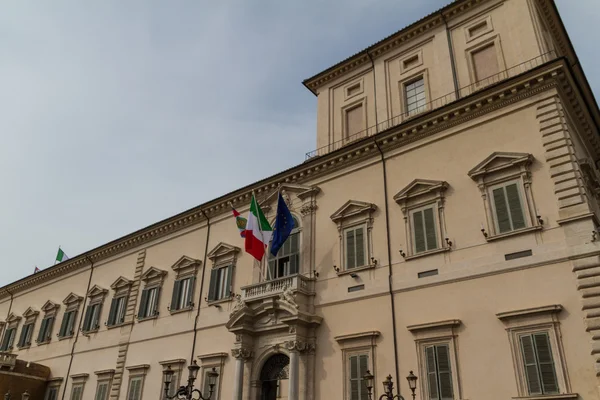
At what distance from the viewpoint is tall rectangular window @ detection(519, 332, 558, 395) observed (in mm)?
12852

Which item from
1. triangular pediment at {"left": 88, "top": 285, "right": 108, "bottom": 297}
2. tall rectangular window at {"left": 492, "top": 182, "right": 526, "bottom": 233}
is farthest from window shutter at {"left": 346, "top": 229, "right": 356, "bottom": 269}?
triangular pediment at {"left": 88, "top": 285, "right": 108, "bottom": 297}

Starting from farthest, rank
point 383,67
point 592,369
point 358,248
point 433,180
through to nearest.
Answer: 1. point 383,67
2. point 358,248
3. point 433,180
4. point 592,369

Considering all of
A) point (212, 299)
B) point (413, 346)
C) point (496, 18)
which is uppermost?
point (496, 18)

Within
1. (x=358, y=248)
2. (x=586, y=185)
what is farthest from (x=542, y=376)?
(x=358, y=248)

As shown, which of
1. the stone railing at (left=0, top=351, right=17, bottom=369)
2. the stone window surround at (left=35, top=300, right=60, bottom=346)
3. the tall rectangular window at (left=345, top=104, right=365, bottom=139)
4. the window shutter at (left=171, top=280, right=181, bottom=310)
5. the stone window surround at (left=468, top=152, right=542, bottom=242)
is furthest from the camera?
the stone window surround at (left=35, top=300, right=60, bottom=346)

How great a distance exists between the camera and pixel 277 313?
62.7ft

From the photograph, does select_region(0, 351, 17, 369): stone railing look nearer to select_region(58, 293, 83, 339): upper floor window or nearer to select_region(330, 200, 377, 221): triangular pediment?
select_region(58, 293, 83, 339): upper floor window

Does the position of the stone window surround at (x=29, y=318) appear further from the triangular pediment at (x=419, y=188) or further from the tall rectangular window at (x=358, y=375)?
the triangular pediment at (x=419, y=188)

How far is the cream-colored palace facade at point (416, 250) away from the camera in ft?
45.6

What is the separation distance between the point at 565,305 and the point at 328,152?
11407mm

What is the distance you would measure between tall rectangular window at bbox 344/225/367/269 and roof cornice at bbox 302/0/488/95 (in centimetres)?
872

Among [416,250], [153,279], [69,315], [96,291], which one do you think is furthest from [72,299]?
[416,250]

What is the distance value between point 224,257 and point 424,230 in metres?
10.1

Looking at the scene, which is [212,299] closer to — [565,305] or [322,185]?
[322,185]
